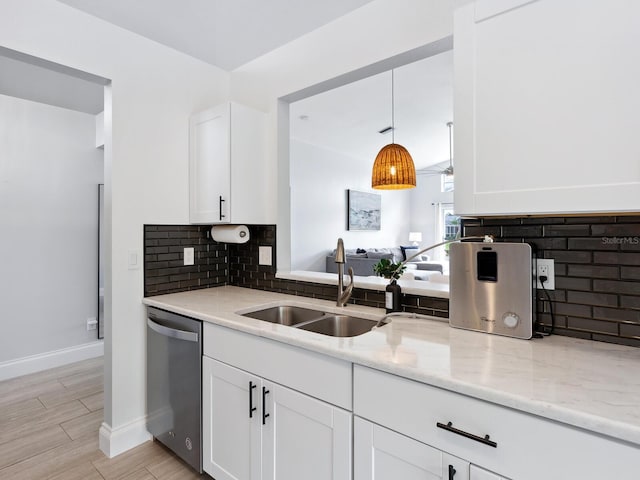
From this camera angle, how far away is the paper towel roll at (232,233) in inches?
92.0

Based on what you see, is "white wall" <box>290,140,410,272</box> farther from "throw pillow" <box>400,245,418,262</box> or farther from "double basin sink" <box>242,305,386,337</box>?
"double basin sink" <box>242,305,386,337</box>

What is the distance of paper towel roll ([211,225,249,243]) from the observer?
2.34m

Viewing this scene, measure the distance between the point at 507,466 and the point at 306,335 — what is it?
74 centimetres

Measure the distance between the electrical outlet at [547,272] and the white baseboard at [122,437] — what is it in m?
2.30

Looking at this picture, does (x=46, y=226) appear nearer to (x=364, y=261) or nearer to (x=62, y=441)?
(x=62, y=441)

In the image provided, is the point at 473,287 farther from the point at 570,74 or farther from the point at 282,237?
the point at 282,237

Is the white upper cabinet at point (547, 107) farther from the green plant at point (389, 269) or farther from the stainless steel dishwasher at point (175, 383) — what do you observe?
the stainless steel dishwasher at point (175, 383)

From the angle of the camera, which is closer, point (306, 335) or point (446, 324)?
point (306, 335)

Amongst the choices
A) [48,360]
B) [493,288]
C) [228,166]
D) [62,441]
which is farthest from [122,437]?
[493,288]

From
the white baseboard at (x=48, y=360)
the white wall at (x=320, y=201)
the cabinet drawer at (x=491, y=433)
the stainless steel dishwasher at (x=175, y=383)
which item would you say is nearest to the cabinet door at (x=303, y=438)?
the cabinet drawer at (x=491, y=433)

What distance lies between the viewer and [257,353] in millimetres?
1499

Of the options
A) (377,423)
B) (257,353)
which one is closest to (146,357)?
(257,353)

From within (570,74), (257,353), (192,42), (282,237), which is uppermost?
(192,42)

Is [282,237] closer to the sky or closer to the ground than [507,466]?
closer to the sky
